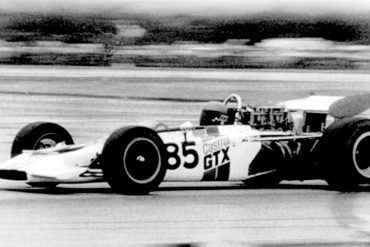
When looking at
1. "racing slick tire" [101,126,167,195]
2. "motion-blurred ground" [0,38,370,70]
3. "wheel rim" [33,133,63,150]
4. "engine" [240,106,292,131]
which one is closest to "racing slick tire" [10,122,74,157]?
"wheel rim" [33,133,63,150]

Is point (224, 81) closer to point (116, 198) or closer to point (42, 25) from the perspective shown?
point (42, 25)

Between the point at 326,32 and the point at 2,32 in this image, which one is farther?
the point at 2,32

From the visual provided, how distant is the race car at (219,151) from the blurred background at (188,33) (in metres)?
13.8

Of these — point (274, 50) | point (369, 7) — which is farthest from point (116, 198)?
point (274, 50)

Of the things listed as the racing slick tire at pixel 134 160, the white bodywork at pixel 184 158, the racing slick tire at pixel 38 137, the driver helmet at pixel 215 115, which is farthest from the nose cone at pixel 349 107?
the racing slick tire at pixel 38 137

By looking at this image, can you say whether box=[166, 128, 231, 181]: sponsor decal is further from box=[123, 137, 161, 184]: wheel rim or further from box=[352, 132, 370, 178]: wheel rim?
box=[352, 132, 370, 178]: wheel rim

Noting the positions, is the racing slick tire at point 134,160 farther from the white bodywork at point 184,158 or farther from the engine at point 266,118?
the engine at point 266,118

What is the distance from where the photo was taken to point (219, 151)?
31.7 feet

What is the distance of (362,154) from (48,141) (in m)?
2.78

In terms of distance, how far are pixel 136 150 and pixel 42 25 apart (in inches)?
868

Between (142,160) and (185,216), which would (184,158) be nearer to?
(142,160)

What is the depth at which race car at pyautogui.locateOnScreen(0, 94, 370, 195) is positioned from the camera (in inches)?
360

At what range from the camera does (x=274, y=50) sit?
3522cm

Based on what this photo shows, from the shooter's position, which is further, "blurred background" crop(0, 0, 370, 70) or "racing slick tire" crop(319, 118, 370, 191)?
"blurred background" crop(0, 0, 370, 70)
